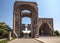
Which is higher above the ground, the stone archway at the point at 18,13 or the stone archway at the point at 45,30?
the stone archway at the point at 18,13

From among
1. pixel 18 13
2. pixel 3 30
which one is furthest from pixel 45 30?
pixel 3 30

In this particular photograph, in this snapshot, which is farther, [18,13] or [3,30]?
[18,13]

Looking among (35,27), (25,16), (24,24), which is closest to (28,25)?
(24,24)

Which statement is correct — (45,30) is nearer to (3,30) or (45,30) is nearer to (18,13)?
(18,13)

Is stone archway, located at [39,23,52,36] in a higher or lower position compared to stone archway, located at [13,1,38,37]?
lower

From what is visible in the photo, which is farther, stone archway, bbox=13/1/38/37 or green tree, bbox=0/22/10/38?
stone archway, bbox=13/1/38/37

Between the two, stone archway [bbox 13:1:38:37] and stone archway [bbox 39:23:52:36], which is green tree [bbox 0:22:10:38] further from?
stone archway [bbox 39:23:52:36]

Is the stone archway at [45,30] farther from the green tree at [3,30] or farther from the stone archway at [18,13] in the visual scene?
the green tree at [3,30]

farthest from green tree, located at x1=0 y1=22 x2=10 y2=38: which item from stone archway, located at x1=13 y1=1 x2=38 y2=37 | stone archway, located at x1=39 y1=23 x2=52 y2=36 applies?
Result: stone archway, located at x1=39 y1=23 x2=52 y2=36

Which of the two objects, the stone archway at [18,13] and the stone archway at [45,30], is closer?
the stone archway at [18,13]

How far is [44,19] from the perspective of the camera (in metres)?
59.2

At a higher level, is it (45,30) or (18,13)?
(18,13)

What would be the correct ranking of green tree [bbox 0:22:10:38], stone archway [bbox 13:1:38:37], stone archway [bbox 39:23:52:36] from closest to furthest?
green tree [bbox 0:22:10:38], stone archway [bbox 13:1:38:37], stone archway [bbox 39:23:52:36]

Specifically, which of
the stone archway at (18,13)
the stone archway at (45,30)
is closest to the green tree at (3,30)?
the stone archway at (18,13)
